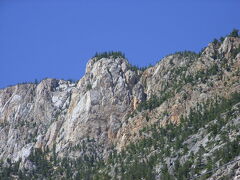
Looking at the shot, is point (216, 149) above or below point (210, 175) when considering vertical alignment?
above

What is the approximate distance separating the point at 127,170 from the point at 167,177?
107ft

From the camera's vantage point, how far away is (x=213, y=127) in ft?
603

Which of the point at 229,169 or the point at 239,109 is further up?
the point at 239,109

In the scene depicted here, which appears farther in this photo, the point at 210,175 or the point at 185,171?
the point at 185,171

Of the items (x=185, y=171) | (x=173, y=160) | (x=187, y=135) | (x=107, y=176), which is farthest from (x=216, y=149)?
(x=107, y=176)

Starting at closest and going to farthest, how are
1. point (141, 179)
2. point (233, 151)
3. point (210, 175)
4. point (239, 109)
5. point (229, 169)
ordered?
point (229, 169)
point (210, 175)
point (233, 151)
point (141, 179)
point (239, 109)

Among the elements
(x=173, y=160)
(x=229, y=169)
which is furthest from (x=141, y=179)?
(x=229, y=169)

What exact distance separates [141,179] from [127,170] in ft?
60.9

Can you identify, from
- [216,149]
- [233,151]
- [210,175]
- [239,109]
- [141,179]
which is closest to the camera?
[210,175]

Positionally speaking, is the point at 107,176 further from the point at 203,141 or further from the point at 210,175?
the point at 210,175

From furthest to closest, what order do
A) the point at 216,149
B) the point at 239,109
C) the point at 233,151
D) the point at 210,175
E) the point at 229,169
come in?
the point at 239,109
the point at 216,149
the point at 233,151
the point at 210,175
the point at 229,169

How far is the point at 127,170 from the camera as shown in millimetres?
194000

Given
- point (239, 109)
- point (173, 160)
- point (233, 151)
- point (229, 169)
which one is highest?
point (239, 109)

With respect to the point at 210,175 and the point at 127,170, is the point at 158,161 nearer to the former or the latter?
the point at 127,170
